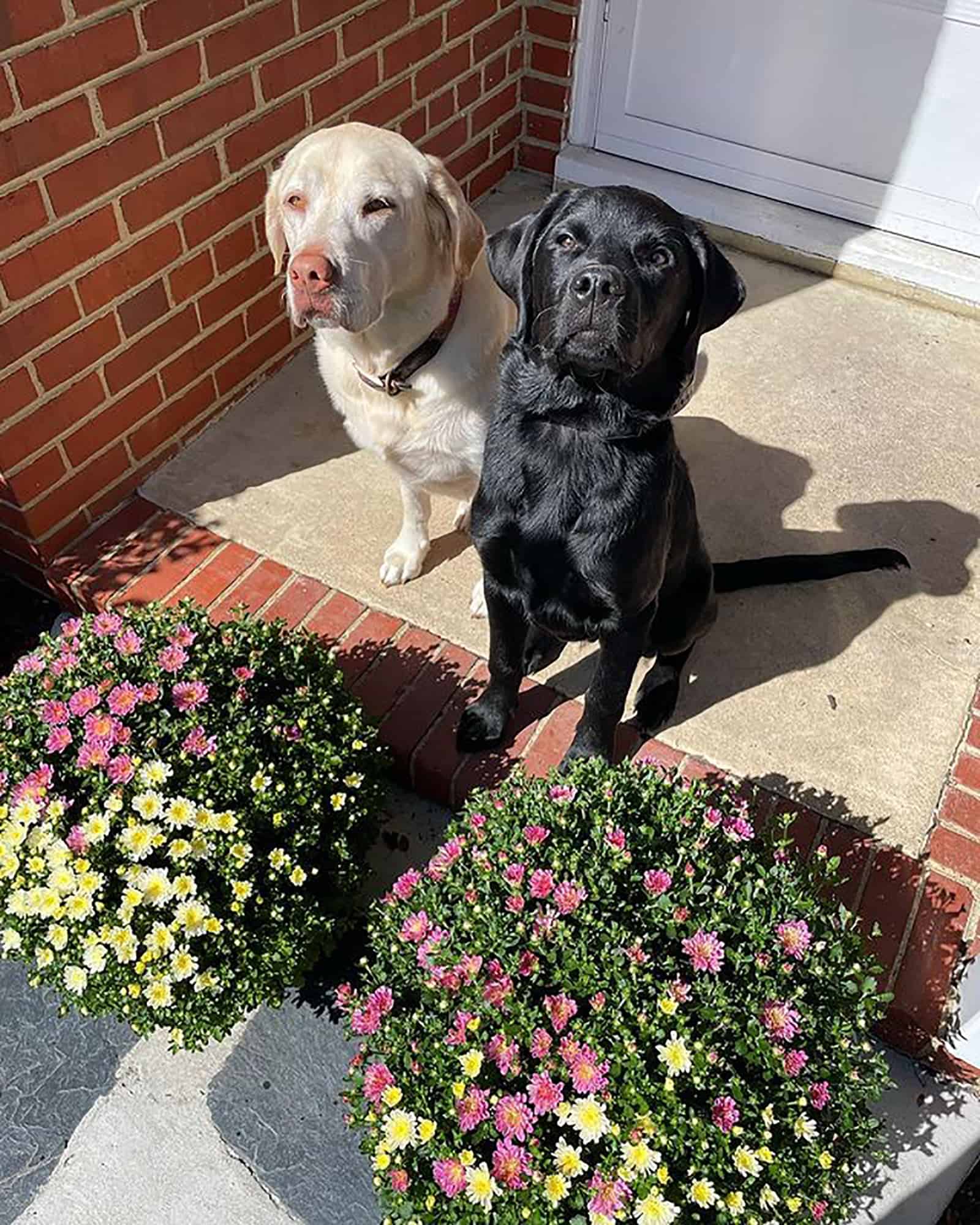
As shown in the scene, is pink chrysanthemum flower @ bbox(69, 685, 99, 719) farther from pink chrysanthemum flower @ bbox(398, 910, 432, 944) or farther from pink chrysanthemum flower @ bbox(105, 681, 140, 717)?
pink chrysanthemum flower @ bbox(398, 910, 432, 944)

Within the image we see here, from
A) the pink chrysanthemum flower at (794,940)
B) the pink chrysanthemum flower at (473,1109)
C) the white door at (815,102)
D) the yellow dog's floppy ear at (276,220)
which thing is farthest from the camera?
the white door at (815,102)

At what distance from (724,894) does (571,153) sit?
3.55 m

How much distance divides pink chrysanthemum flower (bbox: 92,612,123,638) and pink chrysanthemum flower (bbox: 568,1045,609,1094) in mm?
1322

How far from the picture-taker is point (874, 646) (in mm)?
2762

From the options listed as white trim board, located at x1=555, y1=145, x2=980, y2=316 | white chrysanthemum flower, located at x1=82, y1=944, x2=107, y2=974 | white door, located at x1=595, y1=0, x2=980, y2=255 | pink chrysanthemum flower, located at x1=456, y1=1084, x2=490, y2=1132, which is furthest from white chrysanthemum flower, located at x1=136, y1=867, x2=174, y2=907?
white door, located at x1=595, y1=0, x2=980, y2=255

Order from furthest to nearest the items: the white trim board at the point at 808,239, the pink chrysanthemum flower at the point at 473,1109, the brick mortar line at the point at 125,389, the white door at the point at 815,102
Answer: the white trim board at the point at 808,239 → the white door at the point at 815,102 → the brick mortar line at the point at 125,389 → the pink chrysanthemum flower at the point at 473,1109

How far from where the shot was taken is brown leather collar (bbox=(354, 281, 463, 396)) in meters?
2.42

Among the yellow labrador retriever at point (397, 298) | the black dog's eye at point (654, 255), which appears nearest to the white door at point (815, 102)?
the yellow labrador retriever at point (397, 298)

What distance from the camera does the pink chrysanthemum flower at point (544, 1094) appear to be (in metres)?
1.56

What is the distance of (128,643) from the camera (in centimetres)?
211

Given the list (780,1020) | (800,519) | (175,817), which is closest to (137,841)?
(175,817)

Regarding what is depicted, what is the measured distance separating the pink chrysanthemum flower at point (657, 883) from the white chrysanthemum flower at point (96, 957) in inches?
40.0

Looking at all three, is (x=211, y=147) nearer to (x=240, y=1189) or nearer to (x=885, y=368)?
(x=885, y=368)

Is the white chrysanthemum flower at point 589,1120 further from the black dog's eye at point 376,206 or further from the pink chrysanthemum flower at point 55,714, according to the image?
the black dog's eye at point 376,206
